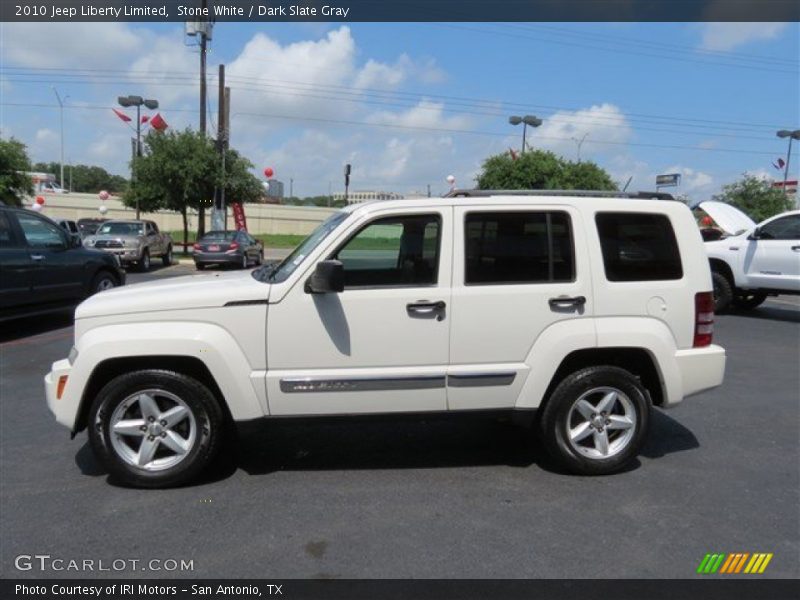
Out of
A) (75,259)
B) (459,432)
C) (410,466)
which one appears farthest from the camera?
(75,259)

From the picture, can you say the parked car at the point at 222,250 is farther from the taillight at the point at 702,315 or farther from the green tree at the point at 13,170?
the taillight at the point at 702,315

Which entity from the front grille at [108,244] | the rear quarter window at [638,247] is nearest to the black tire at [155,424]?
the rear quarter window at [638,247]

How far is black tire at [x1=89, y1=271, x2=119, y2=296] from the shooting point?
10844mm

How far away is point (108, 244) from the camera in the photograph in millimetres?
21359

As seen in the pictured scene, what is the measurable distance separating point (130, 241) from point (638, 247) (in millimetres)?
19989

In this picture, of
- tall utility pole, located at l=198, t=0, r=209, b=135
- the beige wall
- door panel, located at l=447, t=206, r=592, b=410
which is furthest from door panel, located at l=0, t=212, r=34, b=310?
the beige wall

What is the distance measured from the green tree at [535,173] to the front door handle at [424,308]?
31081 mm

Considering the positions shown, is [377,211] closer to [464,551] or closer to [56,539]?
[464,551]

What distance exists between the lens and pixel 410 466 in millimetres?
4574

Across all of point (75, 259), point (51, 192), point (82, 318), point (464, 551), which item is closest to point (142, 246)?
point (75, 259)

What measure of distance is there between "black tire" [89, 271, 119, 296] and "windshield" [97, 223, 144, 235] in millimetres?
11550

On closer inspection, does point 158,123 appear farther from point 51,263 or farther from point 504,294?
point 504,294

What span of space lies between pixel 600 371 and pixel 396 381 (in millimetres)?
1347

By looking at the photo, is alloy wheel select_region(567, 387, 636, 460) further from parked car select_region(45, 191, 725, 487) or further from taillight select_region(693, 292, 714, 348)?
taillight select_region(693, 292, 714, 348)
